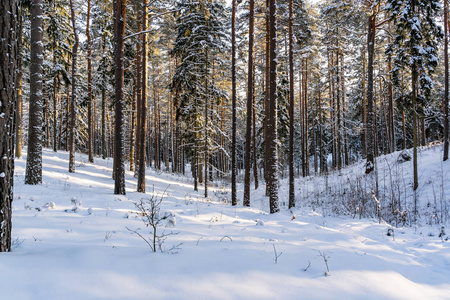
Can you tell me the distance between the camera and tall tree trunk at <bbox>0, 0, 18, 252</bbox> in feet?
8.66

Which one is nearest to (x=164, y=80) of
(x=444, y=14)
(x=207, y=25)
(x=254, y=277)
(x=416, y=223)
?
(x=207, y=25)

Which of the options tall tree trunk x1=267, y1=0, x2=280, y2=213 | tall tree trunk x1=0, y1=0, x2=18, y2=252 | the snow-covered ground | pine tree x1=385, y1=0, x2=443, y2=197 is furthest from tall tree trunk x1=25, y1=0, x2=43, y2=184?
pine tree x1=385, y1=0, x2=443, y2=197

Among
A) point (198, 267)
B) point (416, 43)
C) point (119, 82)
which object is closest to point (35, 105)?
point (119, 82)

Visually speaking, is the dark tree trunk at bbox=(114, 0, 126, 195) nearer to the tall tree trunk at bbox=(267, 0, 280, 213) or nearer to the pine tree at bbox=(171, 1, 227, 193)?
the pine tree at bbox=(171, 1, 227, 193)

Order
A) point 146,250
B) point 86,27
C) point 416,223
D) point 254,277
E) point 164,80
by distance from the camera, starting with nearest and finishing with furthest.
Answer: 1. point 254,277
2. point 146,250
3. point 416,223
4. point 86,27
5. point 164,80

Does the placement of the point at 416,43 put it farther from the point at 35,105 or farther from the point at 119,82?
the point at 35,105

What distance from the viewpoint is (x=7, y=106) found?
2697 mm

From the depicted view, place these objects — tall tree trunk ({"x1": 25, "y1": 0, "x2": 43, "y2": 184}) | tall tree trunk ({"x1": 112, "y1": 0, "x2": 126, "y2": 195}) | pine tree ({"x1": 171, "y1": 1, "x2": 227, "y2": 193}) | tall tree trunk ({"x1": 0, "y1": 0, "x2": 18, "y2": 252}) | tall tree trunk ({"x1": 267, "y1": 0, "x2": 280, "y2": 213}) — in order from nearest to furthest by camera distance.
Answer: tall tree trunk ({"x1": 0, "y1": 0, "x2": 18, "y2": 252})
tall tree trunk ({"x1": 267, "y1": 0, "x2": 280, "y2": 213})
tall tree trunk ({"x1": 25, "y1": 0, "x2": 43, "y2": 184})
tall tree trunk ({"x1": 112, "y1": 0, "x2": 126, "y2": 195})
pine tree ({"x1": 171, "y1": 1, "x2": 227, "y2": 193})

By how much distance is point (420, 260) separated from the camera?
3.89 m

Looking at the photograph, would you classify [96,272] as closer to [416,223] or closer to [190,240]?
[190,240]

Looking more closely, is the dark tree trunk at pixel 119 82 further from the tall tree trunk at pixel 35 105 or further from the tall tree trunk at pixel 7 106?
the tall tree trunk at pixel 7 106

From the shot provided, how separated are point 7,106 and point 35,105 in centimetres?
801

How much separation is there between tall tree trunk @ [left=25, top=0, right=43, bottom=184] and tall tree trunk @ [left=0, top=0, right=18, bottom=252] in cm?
766

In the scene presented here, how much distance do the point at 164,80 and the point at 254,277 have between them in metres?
27.2
